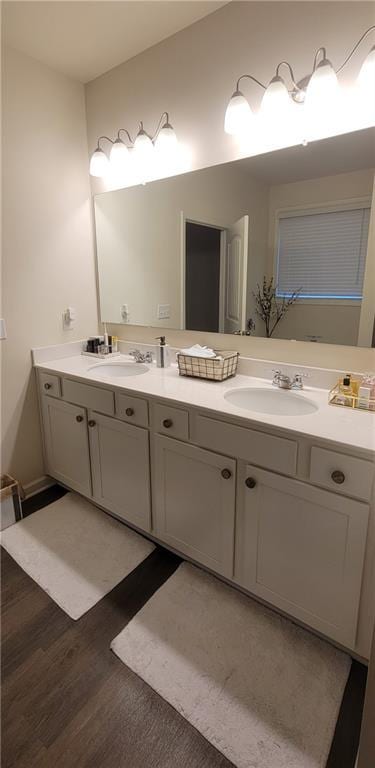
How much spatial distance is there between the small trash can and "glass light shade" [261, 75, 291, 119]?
7.19 ft

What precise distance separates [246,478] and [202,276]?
110 centimetres

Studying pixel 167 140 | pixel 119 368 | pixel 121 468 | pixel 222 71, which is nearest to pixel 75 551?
pixel 121 468

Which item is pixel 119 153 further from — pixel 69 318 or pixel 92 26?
pixel 69 318

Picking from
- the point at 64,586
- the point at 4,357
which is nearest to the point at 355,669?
the point at 64,586

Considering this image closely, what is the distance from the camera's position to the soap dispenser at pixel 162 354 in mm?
2037

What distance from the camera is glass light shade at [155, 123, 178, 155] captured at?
1842mm

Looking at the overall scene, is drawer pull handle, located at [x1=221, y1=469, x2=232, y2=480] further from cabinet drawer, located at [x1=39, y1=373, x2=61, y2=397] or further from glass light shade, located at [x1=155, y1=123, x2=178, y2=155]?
glass light shade, located at [x1=155, y1=123, x2=178, y2=155]

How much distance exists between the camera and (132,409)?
5.52 feet

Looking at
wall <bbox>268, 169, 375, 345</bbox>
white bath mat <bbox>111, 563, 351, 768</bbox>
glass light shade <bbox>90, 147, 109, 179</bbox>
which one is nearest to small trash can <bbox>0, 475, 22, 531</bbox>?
white bath mat <bbox>111, 563, 351, 768</bbox>

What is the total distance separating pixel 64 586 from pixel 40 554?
0.27 metres

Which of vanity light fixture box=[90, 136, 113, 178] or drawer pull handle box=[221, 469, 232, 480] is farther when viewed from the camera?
vanity light fixture box=[90, 136, 113, 178]

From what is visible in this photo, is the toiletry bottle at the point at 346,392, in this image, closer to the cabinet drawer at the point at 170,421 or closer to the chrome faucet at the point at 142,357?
the cabinet drawer at the point at 170,421

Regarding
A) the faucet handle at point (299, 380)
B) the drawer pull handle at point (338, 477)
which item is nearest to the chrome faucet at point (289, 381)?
the faucet handle at point (299, 380)

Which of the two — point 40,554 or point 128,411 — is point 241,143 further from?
point 40,554
